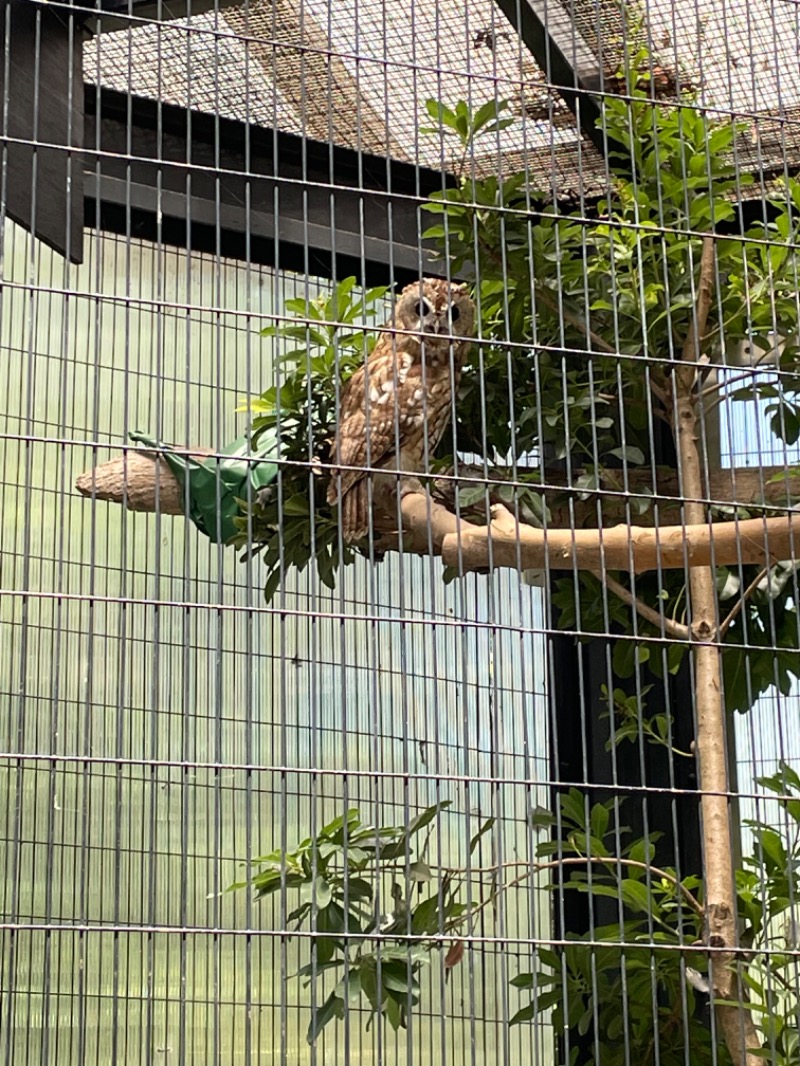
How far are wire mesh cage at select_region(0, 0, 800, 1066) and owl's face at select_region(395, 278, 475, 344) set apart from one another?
20 millimetres

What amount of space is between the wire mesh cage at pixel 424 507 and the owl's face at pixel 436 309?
2cm

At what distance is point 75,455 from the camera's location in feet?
13.8

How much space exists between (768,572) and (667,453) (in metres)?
1.01

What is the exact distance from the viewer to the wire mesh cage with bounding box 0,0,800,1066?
2898mm

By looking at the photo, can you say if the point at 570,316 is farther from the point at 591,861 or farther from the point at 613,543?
the point at 591,861

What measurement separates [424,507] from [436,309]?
0.52 m

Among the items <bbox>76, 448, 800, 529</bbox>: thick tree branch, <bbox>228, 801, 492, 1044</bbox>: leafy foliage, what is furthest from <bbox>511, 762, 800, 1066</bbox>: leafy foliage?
<bbox>76, 448, 800, 529</bbox>: thick tree branch

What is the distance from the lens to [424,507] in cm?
331

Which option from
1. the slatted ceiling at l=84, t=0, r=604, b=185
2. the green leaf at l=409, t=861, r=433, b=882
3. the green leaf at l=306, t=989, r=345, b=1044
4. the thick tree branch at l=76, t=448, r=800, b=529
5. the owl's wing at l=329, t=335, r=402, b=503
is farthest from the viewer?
the slatted ceiling at l=84, t=0, r=604, b=185

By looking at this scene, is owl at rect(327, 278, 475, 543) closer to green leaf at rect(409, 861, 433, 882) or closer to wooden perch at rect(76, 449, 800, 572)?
wooden perch at rect(76, 449, 800, 572)

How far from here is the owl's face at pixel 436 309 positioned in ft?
11.7

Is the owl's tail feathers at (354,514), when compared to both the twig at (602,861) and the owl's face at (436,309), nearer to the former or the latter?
the owl's face at (436,309)

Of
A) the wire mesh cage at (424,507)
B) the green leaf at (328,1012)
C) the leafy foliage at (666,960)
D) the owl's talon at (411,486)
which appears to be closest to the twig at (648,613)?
the wire mesh cage at (424,507)

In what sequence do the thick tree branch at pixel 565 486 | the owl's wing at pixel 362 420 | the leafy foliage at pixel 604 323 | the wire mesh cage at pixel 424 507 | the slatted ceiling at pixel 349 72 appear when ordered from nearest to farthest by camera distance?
the wire mesh cage at pixel 424 507 < the leafy foliage at pixel 604 323 < the thick tree branch at pixel 565 486 < the owl's wing at pixel 362 420 < the slatted ceiling at pixel 349 72
